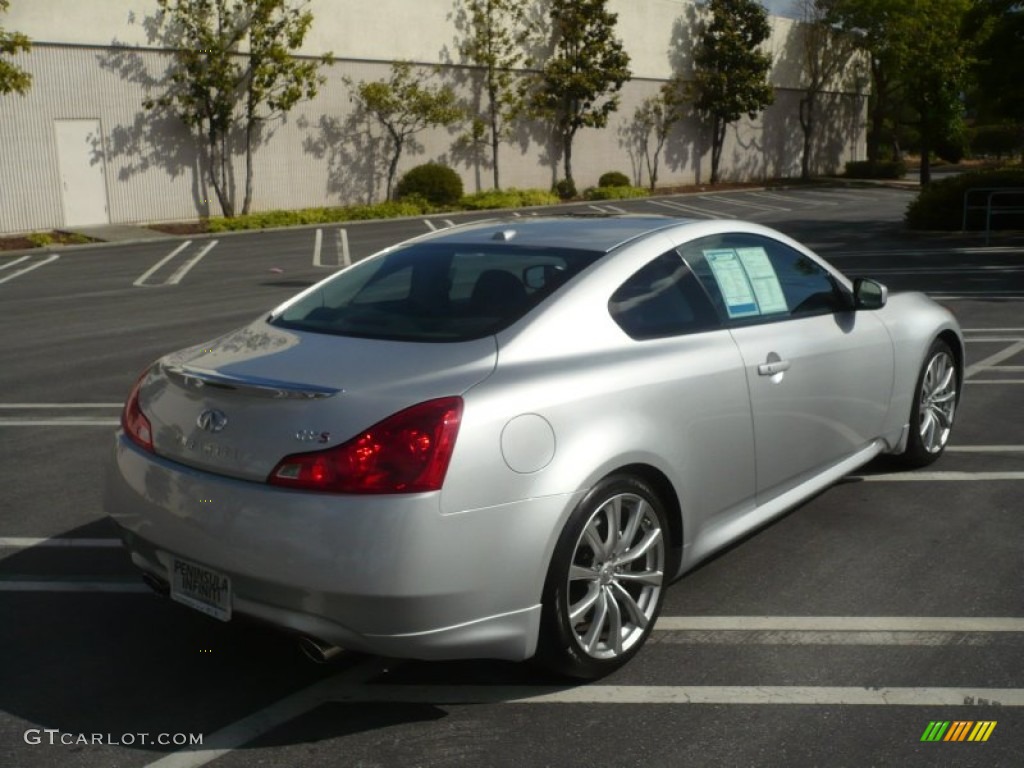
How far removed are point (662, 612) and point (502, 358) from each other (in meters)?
1.47

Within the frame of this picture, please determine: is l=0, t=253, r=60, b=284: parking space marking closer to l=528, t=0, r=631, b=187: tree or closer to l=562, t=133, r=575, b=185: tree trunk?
l=528, t=0, r=631, b=187: tree

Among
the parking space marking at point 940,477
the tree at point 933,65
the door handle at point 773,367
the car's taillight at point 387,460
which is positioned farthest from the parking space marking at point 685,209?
the car's taillight at point 387,460

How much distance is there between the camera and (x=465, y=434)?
3.71 meters

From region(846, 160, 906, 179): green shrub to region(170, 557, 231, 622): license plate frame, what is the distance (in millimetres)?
54736

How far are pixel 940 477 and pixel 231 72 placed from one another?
27.8 metres

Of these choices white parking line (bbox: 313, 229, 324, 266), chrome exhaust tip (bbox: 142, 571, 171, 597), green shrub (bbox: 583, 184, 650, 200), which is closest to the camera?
chrome exhaust tip (bbox: 142, 571, 171, 597)

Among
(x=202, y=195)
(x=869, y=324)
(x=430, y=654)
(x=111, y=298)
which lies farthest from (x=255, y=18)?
(x=430, y=654)

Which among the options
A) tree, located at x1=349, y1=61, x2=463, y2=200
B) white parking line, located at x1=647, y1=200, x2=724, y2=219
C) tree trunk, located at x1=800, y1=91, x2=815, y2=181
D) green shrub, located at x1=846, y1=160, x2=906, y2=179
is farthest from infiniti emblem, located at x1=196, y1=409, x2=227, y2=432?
green shrub, located at x1=846, y1=160, x2=906, y2=179

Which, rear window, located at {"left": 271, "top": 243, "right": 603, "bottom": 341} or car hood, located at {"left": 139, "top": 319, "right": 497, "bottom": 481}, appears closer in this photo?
car hood, located at {"left": 139, "top": 319, "right": 497, "bottom": 481}

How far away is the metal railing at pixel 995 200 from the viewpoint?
22344mm

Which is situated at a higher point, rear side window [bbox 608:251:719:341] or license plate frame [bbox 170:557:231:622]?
rear side window [bbox 608:251:719:341]

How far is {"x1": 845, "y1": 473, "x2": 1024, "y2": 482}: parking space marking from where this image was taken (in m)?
6.66

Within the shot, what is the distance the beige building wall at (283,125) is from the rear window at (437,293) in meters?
25.5

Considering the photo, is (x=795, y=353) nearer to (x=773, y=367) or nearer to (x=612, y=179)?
(x=773, y=367)
